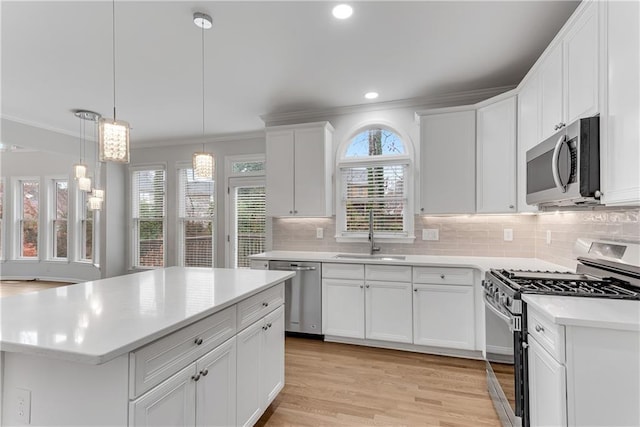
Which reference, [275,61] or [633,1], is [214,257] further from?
[633,1]

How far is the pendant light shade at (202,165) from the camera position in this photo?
237 centimetres

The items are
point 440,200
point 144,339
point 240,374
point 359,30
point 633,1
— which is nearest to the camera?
point 144,339

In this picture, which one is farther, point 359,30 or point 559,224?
point 559,224

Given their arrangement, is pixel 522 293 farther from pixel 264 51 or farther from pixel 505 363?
pixel 264 51

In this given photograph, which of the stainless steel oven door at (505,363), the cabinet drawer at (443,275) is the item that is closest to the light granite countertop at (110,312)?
the stainless steel oven door at (505,363)

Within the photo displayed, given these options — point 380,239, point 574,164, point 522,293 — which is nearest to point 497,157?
point 574,164

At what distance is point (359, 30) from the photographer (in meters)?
2.39

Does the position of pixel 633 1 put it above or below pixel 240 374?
above

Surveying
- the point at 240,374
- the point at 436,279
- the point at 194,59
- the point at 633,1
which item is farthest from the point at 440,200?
the point at 194,59

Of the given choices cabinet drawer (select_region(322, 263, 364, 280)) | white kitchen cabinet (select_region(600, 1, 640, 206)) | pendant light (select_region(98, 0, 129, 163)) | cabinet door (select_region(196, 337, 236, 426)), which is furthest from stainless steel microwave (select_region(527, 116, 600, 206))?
pendant light (select_region(98, 0, 129, 163))

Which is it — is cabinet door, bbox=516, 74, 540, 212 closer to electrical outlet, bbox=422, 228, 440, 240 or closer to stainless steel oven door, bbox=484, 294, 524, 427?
electrical outlet, bbox=422, 228, 440, 240

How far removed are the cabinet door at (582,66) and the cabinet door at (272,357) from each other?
7.45 ft

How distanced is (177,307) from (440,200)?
277 centimetres

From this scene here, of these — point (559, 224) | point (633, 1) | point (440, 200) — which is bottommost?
point (559, 224)
